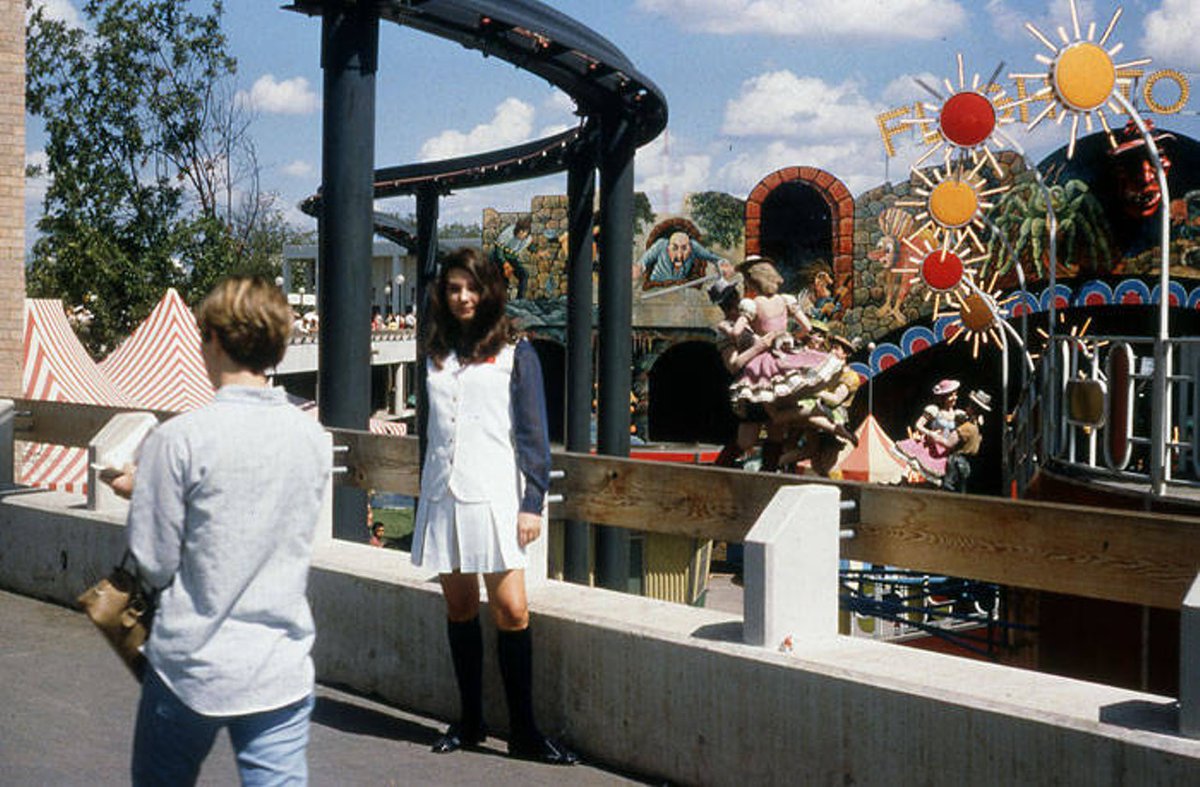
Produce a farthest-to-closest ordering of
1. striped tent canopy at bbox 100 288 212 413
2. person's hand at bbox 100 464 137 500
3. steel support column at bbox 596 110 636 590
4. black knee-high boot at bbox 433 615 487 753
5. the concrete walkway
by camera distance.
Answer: striped tent canopy at bbox 100 288 212 413
steel support column at bbox 596 110 636 590
black knee-high boot at bbox 433 615 487 753
the concrete walkway
person's hand at bbox 100 464 137 500

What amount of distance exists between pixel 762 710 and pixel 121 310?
32.4 metres

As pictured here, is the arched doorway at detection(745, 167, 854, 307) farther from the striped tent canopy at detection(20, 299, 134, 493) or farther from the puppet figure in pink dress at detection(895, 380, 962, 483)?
the striped tent canopy at detection(20, 299, 134, 493)

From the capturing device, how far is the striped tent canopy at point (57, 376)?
1741cm

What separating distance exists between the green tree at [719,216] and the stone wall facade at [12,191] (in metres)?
24.3

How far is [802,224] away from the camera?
34625 millimetres

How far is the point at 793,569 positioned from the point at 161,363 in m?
20.3

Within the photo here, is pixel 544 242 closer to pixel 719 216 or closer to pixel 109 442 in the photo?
pixel 719 216

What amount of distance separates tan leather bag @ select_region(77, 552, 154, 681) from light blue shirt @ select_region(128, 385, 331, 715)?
0.15 ft

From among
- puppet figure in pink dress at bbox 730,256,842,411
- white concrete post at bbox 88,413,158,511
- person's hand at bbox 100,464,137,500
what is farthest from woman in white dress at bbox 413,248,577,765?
puppet figure in pink dress at bbox 730,256,842,411

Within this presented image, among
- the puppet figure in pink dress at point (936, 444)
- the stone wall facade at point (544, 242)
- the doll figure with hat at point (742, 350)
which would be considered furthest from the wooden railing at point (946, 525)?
the stone wall facade at point (544, 242)

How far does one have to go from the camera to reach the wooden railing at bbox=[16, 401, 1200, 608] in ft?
14.3

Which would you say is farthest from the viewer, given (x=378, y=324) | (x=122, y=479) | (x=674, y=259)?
(x=378, y=324)

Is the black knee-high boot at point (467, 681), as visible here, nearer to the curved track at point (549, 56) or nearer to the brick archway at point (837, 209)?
the curved track at point (549, 56)

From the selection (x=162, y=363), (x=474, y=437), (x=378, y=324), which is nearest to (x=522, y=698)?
(x=474, y=437)
